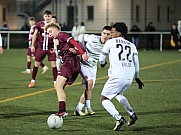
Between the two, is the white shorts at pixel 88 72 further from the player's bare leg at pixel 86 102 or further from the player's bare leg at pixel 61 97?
the player's bare leg at pixel 61 97

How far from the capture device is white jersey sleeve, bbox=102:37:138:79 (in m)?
10.3

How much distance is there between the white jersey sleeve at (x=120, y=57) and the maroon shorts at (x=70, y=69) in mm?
1100

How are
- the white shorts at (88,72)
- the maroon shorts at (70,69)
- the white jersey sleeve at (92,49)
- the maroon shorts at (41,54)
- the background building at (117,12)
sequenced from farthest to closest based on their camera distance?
the background building at (117,12)
the maroon shorts at (41,54)
the white shorts at (88,72)
the white jersey sleeve at (92,49)
the maroon shorts at (70,69)

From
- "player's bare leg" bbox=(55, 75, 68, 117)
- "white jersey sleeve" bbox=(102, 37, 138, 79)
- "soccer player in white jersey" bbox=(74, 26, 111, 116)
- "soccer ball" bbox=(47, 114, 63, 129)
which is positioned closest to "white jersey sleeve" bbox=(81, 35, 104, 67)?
"soccer player in white jersey" bbox=(74, 26, 111, 116)

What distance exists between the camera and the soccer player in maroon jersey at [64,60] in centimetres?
1112

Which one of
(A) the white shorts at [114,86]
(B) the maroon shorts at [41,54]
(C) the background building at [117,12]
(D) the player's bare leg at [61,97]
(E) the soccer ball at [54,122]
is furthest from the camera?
(C) the background building at [117,12]

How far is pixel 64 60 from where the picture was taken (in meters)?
11.4

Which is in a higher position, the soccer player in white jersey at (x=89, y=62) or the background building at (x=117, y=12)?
the background building at (x=117, y=12)

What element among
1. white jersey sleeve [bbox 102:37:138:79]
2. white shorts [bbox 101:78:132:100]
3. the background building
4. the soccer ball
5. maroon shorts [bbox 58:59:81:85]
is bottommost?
the soccer ball

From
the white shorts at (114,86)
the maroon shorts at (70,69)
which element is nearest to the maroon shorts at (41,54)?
the maroon shorts at (70,69)

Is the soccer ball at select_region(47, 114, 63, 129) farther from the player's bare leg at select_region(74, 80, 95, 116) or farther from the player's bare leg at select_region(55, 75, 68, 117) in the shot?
the player's bare leg at select_region(74, 80, 95, 116)

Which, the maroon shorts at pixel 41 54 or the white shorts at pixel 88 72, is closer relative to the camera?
the white shorts at pixel 88 72

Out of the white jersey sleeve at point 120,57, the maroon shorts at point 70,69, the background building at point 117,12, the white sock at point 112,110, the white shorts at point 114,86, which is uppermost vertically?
the background building at point 117,12

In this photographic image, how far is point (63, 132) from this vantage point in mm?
10188
